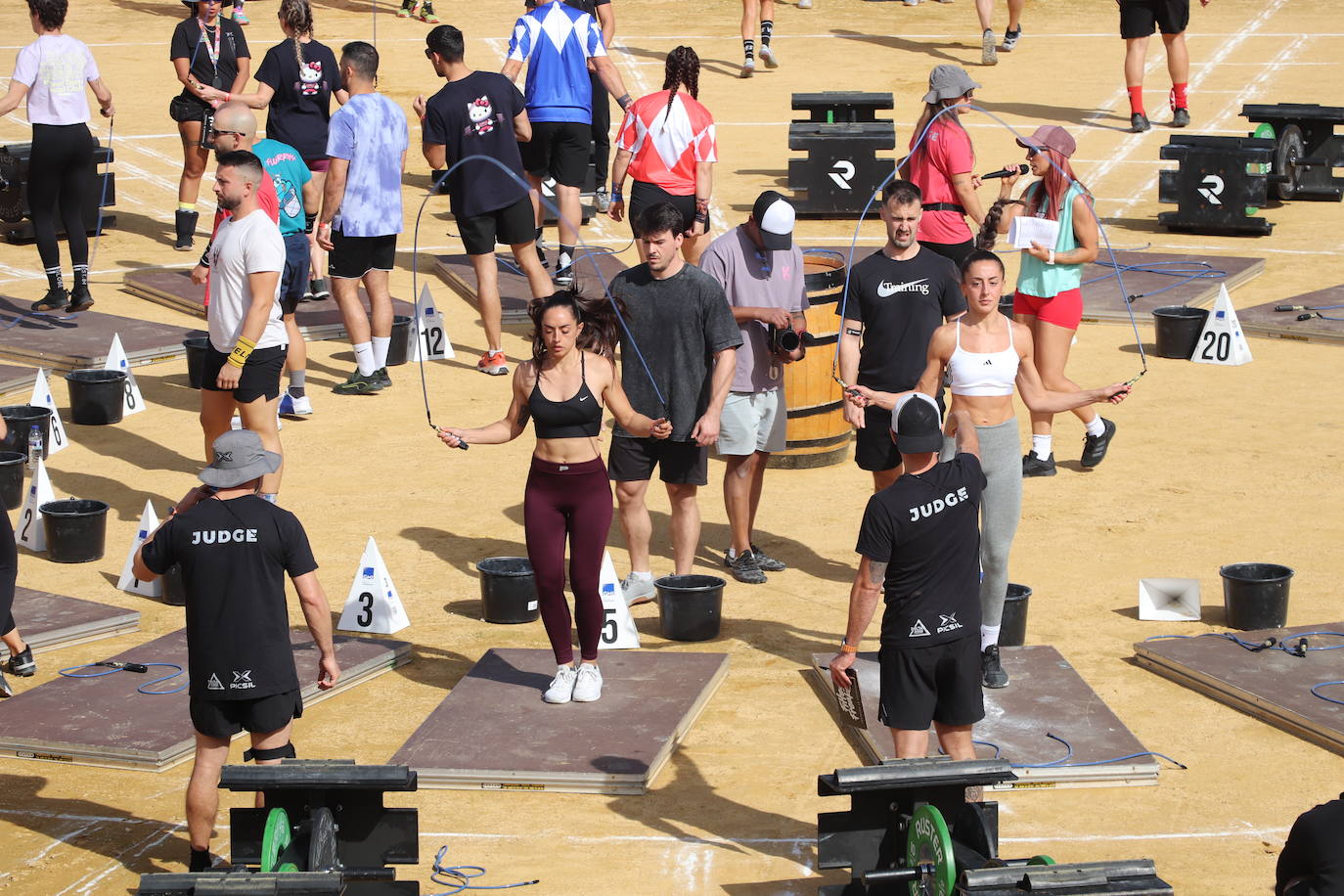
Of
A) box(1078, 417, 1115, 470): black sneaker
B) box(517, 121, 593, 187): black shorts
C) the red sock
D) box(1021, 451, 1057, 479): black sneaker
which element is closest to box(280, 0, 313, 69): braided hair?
box(517, 121, 593, 187): black shorts

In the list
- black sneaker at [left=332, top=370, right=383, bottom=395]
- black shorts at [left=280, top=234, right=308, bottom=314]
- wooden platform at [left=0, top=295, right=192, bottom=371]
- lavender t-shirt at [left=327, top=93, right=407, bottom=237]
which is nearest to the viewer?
black shorts at [left=280, top=234, right=308, bottom=314]

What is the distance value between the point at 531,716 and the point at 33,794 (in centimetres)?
203

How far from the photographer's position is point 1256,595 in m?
8.56

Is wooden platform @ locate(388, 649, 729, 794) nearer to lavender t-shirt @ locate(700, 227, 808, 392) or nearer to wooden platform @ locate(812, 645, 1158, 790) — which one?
wooden platform @ locate(812, 645, 1158, 790)

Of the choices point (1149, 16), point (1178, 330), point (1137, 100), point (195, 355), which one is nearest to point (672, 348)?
point (195, 355)

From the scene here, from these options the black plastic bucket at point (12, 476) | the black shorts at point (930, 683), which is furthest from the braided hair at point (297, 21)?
the black shorts at point (930, 683)

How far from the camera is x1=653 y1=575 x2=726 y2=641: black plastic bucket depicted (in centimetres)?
870

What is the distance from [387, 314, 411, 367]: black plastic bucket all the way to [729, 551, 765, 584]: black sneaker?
501 centimetres

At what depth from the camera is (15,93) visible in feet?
43.7

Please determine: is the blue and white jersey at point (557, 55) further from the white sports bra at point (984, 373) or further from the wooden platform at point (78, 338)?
the white sports bra at point (984, 373)

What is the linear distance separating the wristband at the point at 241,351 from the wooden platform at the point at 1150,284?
7921 millimetres

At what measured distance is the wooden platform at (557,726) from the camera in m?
7.16

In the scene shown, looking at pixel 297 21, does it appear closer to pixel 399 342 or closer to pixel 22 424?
pixel 399 342

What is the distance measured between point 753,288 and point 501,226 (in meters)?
3.93
